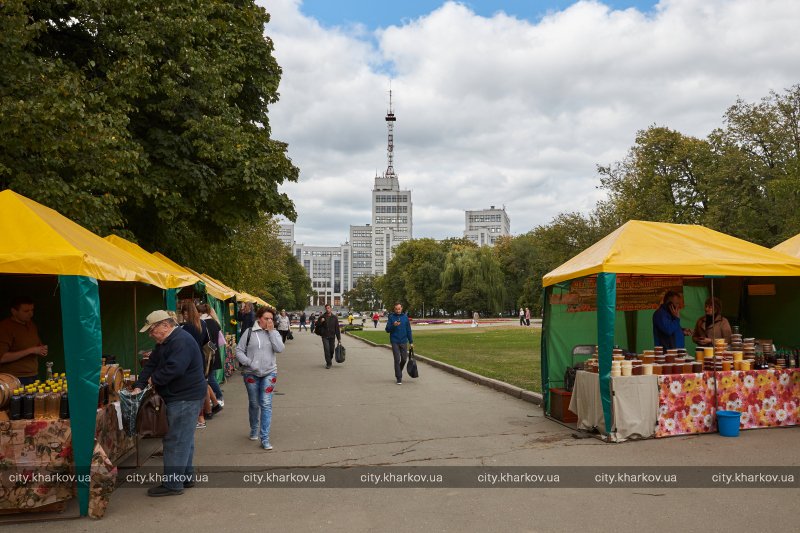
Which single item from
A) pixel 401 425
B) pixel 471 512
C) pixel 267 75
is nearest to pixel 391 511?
pixel 471 512

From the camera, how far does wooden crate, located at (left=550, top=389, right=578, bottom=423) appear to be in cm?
949

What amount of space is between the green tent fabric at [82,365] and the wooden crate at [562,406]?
6.53m

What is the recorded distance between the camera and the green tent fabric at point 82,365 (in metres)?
5.51

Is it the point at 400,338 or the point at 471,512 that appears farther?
the point at 400,338

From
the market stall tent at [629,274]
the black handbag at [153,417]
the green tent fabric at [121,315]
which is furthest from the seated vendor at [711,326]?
the green tent fabric at [121,315]

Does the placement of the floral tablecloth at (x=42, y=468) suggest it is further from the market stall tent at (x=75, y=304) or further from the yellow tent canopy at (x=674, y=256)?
the yellow tent canopy at (x=674, y=256)

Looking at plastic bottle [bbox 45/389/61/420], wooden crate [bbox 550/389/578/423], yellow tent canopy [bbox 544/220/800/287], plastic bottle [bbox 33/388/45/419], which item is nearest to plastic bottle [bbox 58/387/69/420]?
plastic bottle [bbox 45/389/61/420]

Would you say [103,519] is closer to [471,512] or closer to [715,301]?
[471,512]

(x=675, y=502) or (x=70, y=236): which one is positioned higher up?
(x=70, y=236)

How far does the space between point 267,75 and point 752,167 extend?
29.9m

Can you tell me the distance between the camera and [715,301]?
404 inches

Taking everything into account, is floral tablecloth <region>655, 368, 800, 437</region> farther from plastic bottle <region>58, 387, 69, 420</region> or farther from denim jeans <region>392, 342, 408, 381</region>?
denim jeans <region>392, 342, 408, 381</region>

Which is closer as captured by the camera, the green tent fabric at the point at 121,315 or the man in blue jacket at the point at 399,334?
the green tent fabric at the point at 121,315

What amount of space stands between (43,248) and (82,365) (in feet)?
3.86
